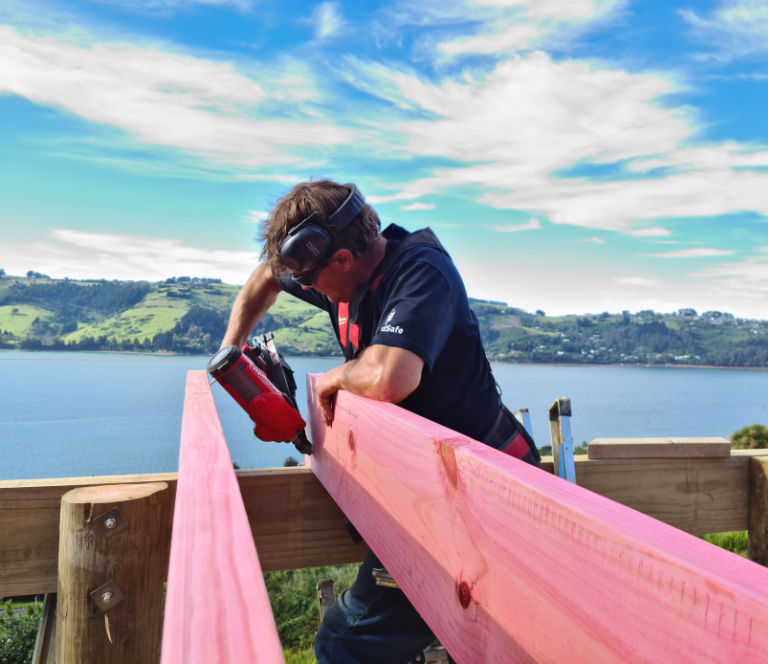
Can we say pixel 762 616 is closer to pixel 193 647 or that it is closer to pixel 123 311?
pixel 193 647

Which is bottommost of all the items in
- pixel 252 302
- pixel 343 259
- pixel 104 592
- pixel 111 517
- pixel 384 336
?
pixel 104 592

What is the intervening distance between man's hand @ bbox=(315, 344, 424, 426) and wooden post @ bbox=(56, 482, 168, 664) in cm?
78

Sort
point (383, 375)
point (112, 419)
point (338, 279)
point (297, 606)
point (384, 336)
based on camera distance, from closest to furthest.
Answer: point (383, 375) → point (384, 336) → point (338, 279) → point (297, 606) → point (112, 419)

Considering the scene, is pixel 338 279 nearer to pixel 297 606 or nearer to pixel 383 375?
pixel 383 375

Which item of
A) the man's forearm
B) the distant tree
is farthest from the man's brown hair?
the distant tree

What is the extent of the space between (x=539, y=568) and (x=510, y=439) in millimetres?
1699

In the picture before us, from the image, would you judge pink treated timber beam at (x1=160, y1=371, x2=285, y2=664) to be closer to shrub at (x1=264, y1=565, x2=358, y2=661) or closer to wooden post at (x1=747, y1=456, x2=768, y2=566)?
wooden post at (x1=747, y1=456, x2=768, y2=566)

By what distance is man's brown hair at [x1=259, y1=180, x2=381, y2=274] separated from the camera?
8.35ft

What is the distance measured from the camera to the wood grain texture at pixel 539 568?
1.73ft

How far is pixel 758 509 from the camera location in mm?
2518

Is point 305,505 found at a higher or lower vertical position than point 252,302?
lower

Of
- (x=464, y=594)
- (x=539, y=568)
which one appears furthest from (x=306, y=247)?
(x=539, y=568)

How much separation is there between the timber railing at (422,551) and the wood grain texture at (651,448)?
1.18 m

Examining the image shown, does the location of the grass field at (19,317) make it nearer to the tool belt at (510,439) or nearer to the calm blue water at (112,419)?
the calm blue water at (112,419)
